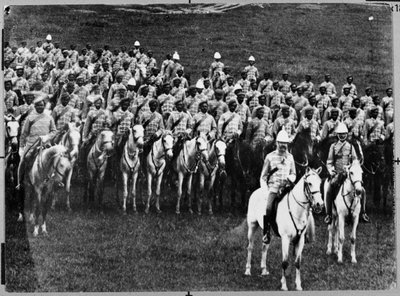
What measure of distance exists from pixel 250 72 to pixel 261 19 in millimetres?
767

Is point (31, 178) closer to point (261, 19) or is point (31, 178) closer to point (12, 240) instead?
point (12, 240)

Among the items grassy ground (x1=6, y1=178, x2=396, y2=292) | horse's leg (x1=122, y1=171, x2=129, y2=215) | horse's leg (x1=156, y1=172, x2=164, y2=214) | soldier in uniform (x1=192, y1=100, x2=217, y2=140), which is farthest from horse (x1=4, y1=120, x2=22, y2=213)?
soldier in uniform (x1=192, y1=100, x2=217, y2=140)

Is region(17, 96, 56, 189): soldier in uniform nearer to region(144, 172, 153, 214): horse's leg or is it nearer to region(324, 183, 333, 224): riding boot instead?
region(144, 172, 153, 214): horse's leg

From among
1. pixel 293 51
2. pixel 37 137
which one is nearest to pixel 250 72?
pixel 293 51

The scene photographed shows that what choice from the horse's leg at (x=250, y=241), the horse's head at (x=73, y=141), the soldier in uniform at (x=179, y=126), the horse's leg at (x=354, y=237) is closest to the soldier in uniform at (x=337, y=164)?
the horse's leg at (x=354, y=237)

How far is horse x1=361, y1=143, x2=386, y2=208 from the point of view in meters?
9.52

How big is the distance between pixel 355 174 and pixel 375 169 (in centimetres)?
35

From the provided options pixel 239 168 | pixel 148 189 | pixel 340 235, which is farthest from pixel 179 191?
pixel 340 235

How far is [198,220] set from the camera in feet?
31.1

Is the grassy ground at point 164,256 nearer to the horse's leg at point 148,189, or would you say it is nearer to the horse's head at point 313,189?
the horse's leg at point 148,189

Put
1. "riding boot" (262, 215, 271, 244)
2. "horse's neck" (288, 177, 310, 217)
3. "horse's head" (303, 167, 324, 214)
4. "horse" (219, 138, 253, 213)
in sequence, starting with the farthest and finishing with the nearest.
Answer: "horse" (219, 138, 253, 213) < "riding boot" (262, 215, 271, 244) < "horse's neck" (288, 177, 310, 217) < "horse's head" (303, 167, 324, 214)

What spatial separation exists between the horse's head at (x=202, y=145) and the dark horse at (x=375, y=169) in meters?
2.23

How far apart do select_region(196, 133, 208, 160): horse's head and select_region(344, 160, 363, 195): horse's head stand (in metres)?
1.96

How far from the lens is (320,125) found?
9.66m
